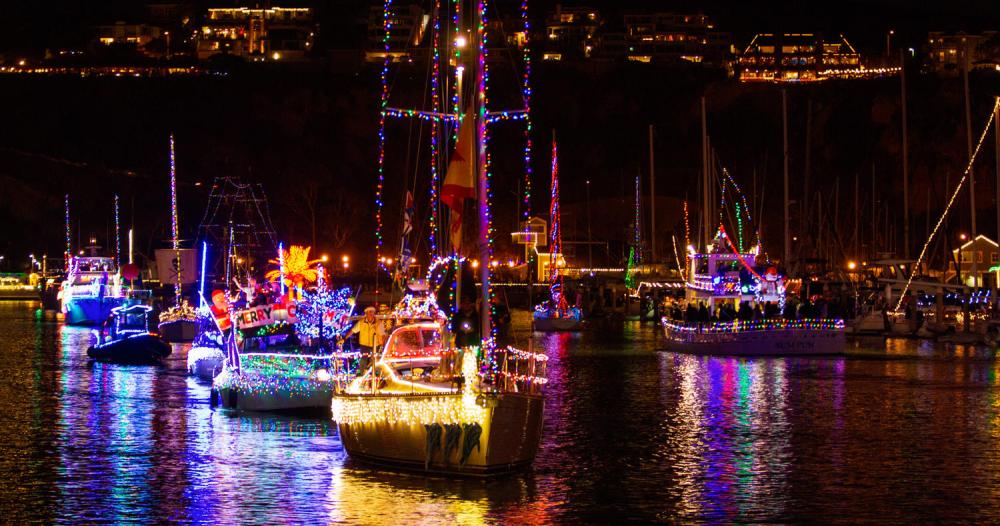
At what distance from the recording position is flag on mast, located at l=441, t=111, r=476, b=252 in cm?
2239

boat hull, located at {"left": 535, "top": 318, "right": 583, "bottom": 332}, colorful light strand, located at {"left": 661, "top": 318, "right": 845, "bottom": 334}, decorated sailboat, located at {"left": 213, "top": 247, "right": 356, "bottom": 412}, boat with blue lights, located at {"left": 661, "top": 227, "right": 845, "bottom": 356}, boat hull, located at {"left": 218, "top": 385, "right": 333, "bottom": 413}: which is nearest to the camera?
decorated sailboat, located at {"left": 213, "top": 247, "right": 356, "bottom": 412}

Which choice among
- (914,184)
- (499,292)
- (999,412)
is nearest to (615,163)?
(914,184)

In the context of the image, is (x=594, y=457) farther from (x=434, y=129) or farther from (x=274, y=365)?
(x=434, y=129)

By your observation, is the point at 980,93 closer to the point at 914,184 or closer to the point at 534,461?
the point at 914,184

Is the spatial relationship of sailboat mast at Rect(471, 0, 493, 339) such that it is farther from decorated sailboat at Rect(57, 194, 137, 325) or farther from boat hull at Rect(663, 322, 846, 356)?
decorated sailboat at Rect(57, 194, 137, 325)

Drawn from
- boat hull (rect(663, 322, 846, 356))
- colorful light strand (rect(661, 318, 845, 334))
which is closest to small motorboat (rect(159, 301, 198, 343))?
boat hull (rect(663, 322, 846, 356))

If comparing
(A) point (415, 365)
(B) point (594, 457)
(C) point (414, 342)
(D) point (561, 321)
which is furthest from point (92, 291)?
(B) point (594, 457)

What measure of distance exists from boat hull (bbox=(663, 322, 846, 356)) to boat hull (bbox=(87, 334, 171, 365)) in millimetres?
20023

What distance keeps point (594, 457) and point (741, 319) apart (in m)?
23.7

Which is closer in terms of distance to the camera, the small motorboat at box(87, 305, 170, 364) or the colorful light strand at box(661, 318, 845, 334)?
the colorful light strand at box(661, 318, 845, 334)

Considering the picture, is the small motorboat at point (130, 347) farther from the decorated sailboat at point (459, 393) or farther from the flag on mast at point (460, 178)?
the flag on mast at point (460, 178)

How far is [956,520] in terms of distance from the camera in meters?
19.2

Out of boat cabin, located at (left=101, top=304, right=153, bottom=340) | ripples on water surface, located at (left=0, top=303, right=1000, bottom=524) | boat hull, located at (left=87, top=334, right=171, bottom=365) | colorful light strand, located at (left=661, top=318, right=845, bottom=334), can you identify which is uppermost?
boat cabin, located at (left=101, top=304, right=153, bottom=340)

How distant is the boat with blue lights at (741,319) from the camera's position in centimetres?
4675
